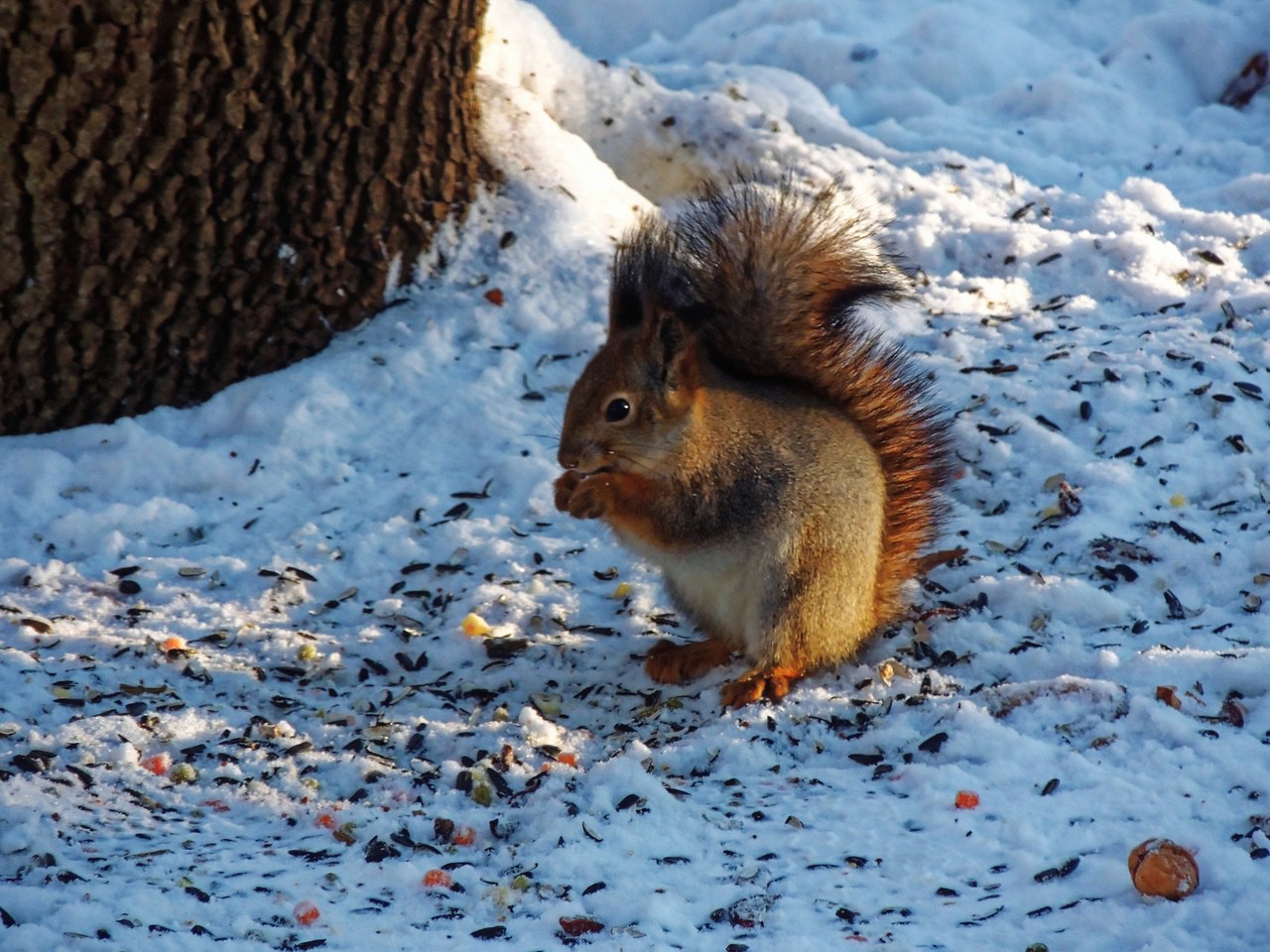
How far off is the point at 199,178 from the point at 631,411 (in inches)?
49.2

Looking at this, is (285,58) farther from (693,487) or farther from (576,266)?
(693,487)

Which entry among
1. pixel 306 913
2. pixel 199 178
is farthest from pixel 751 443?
pixel 199 178

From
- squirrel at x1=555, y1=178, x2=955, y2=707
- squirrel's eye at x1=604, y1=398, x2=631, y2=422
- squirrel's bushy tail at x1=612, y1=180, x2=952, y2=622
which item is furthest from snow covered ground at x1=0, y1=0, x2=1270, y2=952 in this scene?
squirrel's eye at x1=604, y1=398, x2=631, y2=422

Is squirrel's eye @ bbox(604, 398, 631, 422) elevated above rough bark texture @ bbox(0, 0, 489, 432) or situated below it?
below

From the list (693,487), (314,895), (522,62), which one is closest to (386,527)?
(693,487)

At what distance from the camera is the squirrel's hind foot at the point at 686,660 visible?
2.73 meters

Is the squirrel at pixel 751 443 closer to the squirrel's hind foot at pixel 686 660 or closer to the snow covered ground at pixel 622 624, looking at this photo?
the squirrel's hind foot at pixel 686 660

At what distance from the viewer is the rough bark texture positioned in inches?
116

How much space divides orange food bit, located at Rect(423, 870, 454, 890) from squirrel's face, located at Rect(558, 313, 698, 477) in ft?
2.89

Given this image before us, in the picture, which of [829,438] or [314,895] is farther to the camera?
[829,438]

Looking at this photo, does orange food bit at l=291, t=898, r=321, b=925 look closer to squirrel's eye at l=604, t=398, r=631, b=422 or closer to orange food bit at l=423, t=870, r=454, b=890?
orange food bit at l=423, t=870, r=454, b=890

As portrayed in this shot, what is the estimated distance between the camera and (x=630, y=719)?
2584 millimetres

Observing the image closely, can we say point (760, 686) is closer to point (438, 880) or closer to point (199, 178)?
point (438, 880)

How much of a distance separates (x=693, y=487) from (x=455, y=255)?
4.29ft
